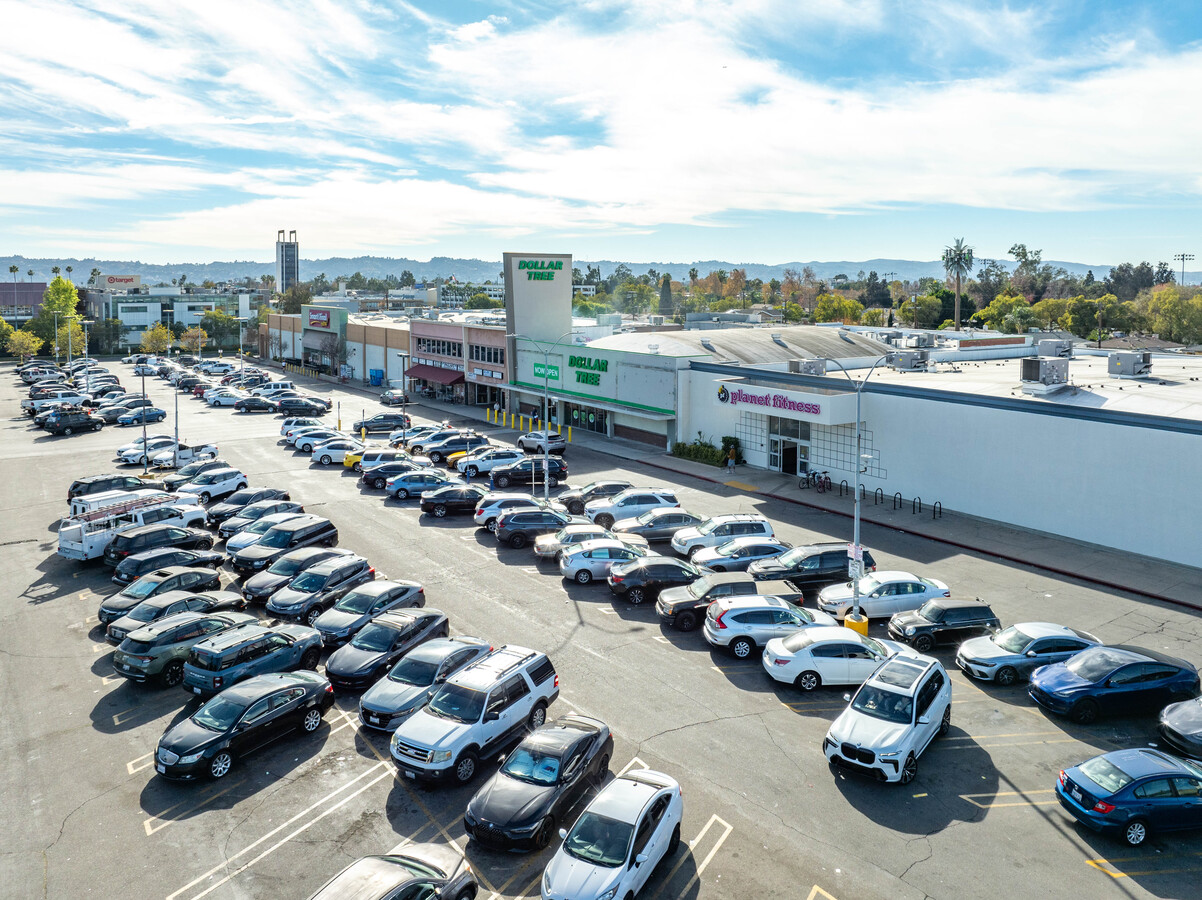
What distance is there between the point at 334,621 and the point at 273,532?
8529 mm

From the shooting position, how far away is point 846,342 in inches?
2437

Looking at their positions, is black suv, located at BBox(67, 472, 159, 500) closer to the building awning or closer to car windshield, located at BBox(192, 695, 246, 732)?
car windshield, located at BBox(192, 695, 246, 732)

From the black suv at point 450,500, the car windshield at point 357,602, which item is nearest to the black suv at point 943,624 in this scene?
the car windshield at point 357,602

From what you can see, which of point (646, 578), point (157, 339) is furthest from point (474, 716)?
point (157, 339)

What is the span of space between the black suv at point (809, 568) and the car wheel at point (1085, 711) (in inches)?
338

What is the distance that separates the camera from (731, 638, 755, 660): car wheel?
20.4 m

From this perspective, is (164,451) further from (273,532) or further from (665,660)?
(665,660)

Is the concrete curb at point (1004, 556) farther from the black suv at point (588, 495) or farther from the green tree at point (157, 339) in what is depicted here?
the green tree at point (157, 339)

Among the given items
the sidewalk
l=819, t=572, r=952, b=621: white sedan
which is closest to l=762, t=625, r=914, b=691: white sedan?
l=819, t=572, r=952, b=621: white sedan

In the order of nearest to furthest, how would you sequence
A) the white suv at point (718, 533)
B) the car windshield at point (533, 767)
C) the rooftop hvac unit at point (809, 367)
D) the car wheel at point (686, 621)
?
the car windshield at point (533, 767) < the car wheel at point (686, 621) < the white suv at point (718, 533) < the rooftop hvac unit at point (809, 367)

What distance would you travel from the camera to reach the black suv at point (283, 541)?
26.4m

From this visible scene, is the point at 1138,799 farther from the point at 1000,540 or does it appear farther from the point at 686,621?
the point at 1000,540

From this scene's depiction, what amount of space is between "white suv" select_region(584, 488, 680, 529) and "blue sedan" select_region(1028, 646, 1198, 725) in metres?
16.9

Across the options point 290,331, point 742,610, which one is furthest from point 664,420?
point 290,331
